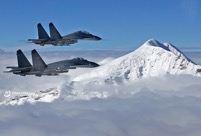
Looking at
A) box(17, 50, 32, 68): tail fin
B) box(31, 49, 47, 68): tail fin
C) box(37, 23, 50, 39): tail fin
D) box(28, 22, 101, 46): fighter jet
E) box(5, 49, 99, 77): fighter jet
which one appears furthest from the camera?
box(37, 23, 50, 39): tail fin

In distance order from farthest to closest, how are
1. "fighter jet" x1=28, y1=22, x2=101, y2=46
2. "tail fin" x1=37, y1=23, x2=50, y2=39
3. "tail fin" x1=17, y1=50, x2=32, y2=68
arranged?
"tail fin" x1=37, y1=23, x2=50, y2=39
"fighter jet" x1=28, y1=22, x2=101, y2=46
"tail fin" x1=17, y1=50, x2=32, y2=68

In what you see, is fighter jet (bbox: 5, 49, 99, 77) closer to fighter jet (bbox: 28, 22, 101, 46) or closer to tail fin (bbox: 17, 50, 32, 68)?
tail fin (bbox: 17, 50, 32, 68)

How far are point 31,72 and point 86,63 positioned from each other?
16.0 m

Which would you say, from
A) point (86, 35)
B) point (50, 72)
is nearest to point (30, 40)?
point (50, 72)

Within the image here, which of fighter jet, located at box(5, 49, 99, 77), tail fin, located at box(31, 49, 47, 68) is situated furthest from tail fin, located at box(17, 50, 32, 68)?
tail fin, located at box(31, 49, 47, 68)

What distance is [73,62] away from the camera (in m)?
111

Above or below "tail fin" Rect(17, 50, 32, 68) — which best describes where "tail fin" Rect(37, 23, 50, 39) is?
above

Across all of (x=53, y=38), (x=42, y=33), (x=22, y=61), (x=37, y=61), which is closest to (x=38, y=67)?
(x=37, y=61)

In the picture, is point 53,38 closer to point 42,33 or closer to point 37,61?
Result: point 42,33

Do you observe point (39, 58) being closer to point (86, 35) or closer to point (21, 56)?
point (21, 56)

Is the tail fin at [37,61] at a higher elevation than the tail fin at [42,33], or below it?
below

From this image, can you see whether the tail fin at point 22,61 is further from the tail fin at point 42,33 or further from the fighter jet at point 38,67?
the tail fin at point 42,33

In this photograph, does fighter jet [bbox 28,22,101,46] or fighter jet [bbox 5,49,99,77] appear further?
fighter jet [bbox 28,22,101,46]

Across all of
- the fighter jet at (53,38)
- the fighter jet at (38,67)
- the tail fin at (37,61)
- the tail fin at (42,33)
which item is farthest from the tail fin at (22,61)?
the tail fin at (42,33)
